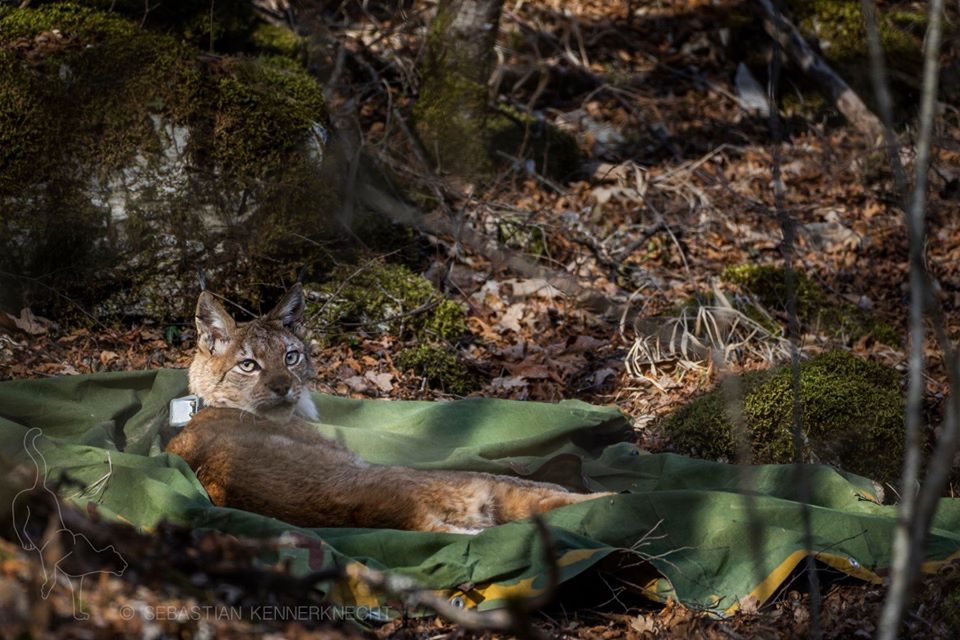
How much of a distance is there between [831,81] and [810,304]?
12.6 feet

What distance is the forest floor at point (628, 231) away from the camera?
672 centimetres

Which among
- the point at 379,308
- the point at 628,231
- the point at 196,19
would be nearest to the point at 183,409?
the point at 379,308

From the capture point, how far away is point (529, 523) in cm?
407

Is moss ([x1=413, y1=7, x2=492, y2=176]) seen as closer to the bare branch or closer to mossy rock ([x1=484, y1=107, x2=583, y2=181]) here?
mossy rock ([x1=484, y1=107, x2=583, y2=181])

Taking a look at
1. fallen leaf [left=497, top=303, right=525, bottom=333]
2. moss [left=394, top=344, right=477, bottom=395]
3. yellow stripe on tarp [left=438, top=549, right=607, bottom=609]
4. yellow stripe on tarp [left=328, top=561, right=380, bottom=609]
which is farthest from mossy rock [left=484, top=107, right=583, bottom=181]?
yellow stripe on tarp [left=328, top=561, right=380, bottom=609]

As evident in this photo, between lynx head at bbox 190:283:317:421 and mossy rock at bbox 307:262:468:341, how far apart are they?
190 cm

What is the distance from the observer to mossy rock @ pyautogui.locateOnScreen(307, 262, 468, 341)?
7.61 metres

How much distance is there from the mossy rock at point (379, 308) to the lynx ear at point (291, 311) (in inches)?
63.5

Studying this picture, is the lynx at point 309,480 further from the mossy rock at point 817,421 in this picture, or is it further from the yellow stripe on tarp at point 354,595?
the mossy rock at point 817,421

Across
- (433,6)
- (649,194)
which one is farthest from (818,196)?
(433,6)

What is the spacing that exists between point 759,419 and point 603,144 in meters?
5.82

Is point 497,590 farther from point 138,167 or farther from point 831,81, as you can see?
point 831,81

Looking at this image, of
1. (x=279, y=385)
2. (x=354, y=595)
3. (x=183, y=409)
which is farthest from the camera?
(x=183, y=409)

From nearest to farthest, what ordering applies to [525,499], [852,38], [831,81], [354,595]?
1. [354,595]
2. [525,499]
3. [831,81]
4. [852,38]
